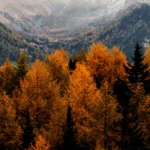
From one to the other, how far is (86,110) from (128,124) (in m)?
9.98

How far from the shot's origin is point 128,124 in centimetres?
5922

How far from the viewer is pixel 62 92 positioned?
8906 centimetres

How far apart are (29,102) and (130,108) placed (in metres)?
Result: 26.0

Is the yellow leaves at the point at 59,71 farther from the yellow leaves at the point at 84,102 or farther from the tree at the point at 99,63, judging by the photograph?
the yellow leaves at the point at 84,102

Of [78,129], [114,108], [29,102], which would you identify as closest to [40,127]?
[29,102]

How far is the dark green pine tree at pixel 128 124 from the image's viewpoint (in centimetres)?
5653

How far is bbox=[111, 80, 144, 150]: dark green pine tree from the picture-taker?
5653 cm

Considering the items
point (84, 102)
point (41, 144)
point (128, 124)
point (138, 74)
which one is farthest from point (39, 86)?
point (128, 124)

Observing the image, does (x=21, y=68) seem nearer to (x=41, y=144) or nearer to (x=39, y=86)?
(x=39, y=86)

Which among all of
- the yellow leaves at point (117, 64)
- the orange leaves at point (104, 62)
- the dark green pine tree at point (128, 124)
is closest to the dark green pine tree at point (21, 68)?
the orange leaves at point (104, 62)

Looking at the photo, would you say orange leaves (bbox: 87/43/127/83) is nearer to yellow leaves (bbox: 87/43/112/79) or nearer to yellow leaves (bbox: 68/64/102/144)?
yellow leaves (bbox: 87/43/112/79)

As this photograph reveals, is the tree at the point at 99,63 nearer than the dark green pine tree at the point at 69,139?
No

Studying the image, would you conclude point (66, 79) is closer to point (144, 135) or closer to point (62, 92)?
point (62, 92)

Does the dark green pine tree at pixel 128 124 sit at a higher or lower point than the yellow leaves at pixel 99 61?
lower
